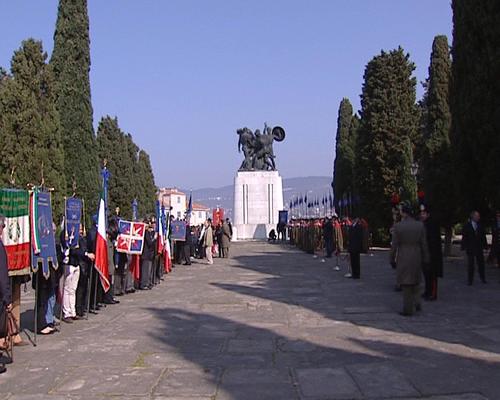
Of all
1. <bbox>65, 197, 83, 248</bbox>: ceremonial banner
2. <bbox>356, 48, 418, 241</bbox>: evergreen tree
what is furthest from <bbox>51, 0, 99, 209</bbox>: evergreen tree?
<bbox>65, 197, 83, 248</bbox>: ceremonial banner

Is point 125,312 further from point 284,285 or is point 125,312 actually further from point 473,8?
point 473,8

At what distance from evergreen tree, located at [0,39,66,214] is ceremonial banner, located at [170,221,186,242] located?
3988 mm

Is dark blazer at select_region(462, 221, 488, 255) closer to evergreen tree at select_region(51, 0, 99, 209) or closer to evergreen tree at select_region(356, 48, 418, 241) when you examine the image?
evergreen tree at select_region(356, 48, 418, 241)

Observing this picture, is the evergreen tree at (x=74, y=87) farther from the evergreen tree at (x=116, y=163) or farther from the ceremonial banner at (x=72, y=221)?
the ceremonial banner at (x=72, y=221)

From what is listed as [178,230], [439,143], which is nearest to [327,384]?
[178,230]

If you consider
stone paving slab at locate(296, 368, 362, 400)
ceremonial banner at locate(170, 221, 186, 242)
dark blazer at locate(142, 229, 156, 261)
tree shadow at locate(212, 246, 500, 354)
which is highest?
Result: ceremonial banner at locate(170, 221, 186, 242)

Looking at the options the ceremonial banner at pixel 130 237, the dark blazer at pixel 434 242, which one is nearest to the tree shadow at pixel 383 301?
the dark blazer at pixel 434 242

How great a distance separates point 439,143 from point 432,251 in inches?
567

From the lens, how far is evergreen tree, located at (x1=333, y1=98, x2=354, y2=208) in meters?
47.2

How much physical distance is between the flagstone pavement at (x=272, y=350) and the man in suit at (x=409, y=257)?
1.22 feet

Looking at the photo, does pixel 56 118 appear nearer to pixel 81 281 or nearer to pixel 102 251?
pixel 102 251

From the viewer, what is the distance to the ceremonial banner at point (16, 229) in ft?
25.4

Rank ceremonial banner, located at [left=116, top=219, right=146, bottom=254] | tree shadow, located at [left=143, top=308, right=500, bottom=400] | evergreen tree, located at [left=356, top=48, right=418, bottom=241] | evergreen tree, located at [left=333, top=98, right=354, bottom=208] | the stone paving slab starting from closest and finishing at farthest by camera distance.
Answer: the stone paving slab
tree shadow, located at [left=143, top=308, right=500, bottom=400]
ceremonial banner, located at [left=116, top=219, right=146, bottom=254]
evergreen tree, located at [left=356, top=48, right=418, bottom=241]
evergreen tree, located at [left=333, top=98, right=354, bottom=208]

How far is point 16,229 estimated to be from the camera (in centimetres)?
795
